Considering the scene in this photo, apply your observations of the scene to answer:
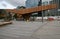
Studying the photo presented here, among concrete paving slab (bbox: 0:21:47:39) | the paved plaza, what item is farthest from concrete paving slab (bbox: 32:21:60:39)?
concrete paving slab (bbox: 0:21:47:39)

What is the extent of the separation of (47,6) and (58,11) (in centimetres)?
2363

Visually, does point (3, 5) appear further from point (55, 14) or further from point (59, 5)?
point (55, 14)

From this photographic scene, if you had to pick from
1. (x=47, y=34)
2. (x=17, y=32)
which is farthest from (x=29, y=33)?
(x=47, y=34)

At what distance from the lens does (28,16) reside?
68000 mm

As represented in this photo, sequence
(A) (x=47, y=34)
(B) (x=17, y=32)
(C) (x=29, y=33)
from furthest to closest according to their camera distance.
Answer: (B) (x=17, y=32) → (C) (x=29, y=33) → (A) (x=47, y=34)

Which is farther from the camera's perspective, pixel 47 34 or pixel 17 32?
pixel 17 32

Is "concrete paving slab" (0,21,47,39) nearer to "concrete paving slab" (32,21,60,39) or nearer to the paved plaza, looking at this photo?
the paved plaza

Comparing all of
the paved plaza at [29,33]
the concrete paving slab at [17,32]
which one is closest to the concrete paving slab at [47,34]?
the paved plaza at [29,33]

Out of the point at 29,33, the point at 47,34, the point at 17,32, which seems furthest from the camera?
the point at 17,32

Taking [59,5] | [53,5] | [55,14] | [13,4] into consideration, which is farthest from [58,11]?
[13,4]

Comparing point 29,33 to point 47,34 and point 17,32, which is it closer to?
point 17,32

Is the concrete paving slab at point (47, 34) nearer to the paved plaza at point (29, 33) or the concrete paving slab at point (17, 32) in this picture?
the paved plaza at point (29, 33)

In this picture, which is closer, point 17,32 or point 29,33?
point 29,33

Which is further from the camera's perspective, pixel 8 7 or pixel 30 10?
pixel 30 10
